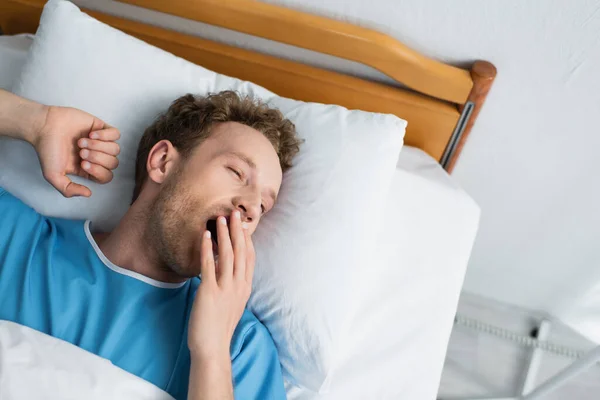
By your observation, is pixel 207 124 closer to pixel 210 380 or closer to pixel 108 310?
pixel 108 310

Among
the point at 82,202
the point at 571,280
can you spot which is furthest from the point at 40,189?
the point at 571,280

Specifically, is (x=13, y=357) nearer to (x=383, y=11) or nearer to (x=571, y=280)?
(x=383, y=11)

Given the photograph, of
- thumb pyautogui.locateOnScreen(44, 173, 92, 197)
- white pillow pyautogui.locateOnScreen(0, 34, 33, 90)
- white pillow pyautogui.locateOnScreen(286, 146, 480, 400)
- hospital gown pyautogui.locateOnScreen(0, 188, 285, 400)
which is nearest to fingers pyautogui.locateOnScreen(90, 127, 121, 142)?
thumb pyautogui.locateOnScreen(44, 173, 92, 197)

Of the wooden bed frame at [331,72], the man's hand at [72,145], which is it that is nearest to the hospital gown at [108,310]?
the man's hand at [72,145]

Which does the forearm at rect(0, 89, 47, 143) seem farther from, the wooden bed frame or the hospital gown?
the wooden bed frame

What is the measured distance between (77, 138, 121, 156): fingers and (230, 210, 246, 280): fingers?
36 centimetres

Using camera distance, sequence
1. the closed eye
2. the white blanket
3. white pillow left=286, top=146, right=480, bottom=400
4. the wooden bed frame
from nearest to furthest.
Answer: the white blanket, the closed eye, white pillow left=286, top=146, right=480, bottom=400, the wooden bed frame

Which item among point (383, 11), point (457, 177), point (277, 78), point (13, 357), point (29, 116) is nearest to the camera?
point (13, 357)

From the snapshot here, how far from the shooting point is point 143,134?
1.17m

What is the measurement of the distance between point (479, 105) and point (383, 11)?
366mm

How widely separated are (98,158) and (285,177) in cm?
44

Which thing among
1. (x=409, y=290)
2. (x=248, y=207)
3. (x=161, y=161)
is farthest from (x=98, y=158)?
(x=409, y=290)

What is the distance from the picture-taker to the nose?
3.24 ft

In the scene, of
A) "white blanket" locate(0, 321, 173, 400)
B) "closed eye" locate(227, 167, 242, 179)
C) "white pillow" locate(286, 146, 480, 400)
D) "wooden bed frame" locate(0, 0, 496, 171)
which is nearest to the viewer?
"white blanket" locate(0, 321, 173, 400)
